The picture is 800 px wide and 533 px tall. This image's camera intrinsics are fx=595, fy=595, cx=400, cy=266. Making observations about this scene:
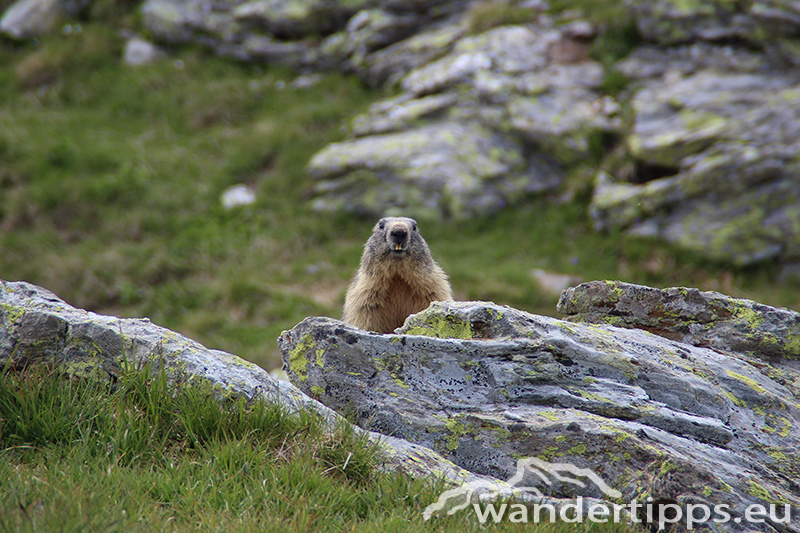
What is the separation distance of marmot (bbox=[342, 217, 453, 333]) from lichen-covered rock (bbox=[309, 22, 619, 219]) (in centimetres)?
695

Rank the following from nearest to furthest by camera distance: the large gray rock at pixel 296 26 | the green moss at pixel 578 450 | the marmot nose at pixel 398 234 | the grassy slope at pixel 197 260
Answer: the grassy slope at pixel 197 260 < the green moss at pixel 578 450 < the marmot nose at pixel 398 234 < the large gray rock at pixel 296 26

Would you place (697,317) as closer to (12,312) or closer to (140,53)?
(12,312)

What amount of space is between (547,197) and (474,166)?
197cm

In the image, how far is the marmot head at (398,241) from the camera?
23.4ft

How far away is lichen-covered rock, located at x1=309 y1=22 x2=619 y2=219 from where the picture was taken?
14281 mm

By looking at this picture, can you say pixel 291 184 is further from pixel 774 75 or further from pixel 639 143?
pixel 774 75

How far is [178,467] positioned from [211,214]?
12117 millimetres

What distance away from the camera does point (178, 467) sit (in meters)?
3.82

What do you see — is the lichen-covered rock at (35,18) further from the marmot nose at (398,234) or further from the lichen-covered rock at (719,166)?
the marmot nose at (398,234)

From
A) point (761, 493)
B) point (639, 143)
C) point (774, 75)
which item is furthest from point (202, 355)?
point (774, 75)

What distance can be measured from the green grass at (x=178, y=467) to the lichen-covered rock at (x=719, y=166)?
10320 millimetres

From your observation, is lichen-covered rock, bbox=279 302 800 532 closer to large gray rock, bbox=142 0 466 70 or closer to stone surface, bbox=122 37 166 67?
large gray rock, bbox=142 0 466 70

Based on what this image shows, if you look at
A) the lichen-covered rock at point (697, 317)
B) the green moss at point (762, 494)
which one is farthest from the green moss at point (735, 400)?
the green moss at point (762, 494)

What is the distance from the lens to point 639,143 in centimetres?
1309
